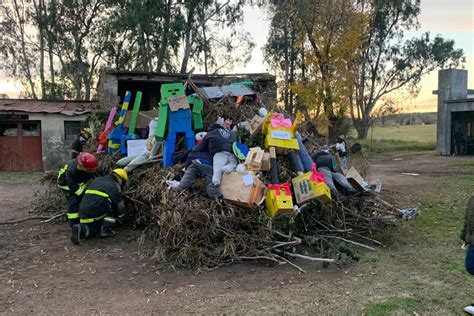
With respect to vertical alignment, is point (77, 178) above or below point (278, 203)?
above

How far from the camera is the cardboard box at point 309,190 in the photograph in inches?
225

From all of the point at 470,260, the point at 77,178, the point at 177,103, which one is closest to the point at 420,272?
the point at 470,260

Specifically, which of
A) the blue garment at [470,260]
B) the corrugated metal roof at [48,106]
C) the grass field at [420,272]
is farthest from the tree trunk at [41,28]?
the blue garment at [470,260]

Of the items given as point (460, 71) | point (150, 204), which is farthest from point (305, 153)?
point (460, 71)

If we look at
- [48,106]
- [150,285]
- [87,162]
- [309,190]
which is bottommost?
[150,285]

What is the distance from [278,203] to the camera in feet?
17.9

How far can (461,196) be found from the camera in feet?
32.5

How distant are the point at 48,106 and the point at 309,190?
17269mm

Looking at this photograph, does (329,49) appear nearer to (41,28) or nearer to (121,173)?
(41,28)

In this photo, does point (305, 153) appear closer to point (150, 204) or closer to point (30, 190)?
point (150, 204)

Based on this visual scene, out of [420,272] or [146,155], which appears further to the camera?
[146,155]

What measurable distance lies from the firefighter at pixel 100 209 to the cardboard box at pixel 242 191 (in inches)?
77.6

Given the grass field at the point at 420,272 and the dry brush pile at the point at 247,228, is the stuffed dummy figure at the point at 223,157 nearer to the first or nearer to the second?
the dry brush pile at the point at 247,228

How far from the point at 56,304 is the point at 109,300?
1.76 feet
